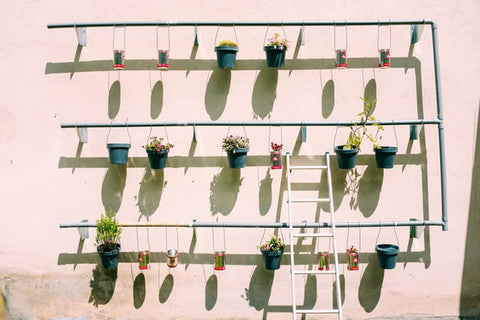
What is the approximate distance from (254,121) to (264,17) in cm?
118

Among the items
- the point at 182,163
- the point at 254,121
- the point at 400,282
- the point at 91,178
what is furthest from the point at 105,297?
the point at 400,282

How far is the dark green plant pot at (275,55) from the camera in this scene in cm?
527

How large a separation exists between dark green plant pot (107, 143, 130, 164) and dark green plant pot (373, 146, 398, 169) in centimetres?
275

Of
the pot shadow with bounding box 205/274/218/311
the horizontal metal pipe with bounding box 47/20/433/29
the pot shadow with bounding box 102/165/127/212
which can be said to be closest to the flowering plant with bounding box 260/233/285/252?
the pot shadow with bounding box 205/274/218/311

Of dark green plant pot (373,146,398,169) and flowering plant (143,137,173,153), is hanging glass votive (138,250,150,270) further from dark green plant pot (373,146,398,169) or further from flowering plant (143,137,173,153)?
dark green plant pot (373,146,398,169)

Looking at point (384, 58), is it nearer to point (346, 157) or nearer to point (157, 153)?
point (346, 157)

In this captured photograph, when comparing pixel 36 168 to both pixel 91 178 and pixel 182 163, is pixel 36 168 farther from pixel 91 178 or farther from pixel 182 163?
pixel 182 163

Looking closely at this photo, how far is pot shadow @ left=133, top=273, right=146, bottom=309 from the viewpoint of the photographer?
5645 mm

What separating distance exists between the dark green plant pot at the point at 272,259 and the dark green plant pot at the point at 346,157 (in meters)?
1.16

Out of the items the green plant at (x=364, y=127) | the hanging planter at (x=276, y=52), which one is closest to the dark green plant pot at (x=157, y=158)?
the hanging planter at (x=276, y=52)

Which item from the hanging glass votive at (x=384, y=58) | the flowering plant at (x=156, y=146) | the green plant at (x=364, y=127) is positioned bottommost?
the flowering plant at (x=156, y=146)

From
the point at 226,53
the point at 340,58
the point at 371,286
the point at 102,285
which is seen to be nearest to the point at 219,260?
the point at 102,285

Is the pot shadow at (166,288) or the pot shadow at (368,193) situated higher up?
the pot shadow at (368,193)

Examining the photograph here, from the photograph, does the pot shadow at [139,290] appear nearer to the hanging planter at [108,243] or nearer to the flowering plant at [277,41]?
the hanging planter at [108,243]
